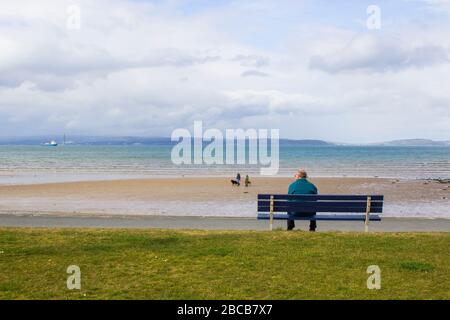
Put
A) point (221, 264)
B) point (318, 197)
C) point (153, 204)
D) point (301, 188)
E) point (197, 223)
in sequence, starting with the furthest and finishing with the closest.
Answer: point (153, 204) → point (197, 223) → point (301, 188) → point (318, 197) → point (221, 264)

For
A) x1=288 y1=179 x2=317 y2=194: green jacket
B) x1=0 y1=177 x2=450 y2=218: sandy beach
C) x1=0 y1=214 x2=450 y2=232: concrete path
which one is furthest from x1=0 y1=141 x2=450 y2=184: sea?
x1=288 y1=179 x2=317 y2=194: green jacket

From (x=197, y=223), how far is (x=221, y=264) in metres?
5.23

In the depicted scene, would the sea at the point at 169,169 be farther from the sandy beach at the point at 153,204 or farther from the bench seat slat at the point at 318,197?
the bench seat slat at the point at 318,197

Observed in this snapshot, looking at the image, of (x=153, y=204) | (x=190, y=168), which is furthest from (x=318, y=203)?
(x=190, y=168)

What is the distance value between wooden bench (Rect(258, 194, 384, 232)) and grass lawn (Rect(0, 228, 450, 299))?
3.88 feet

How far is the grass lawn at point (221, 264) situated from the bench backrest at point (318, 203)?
3.89 feet

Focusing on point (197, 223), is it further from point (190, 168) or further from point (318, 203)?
point (190, 168)

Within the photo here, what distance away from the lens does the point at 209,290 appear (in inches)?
244

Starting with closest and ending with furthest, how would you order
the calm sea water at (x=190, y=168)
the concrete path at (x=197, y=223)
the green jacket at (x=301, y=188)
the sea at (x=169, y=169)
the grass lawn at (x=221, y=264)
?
1. the grass lawn at (x=221, y=264)
2. the green jacket at (x=301, y=188)
3. the concrete path at (x=197, y=223)
4. the sea at (x=169, y=169)
5. the calm sea water at (x=190, y=168)

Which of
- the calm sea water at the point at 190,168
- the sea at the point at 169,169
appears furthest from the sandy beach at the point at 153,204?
the calm sea water at the point at 190,168

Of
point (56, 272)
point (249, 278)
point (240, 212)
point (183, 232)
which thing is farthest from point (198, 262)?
point (240, 212)

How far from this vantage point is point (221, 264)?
747 cm

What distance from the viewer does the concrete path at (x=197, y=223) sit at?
40.0ft
